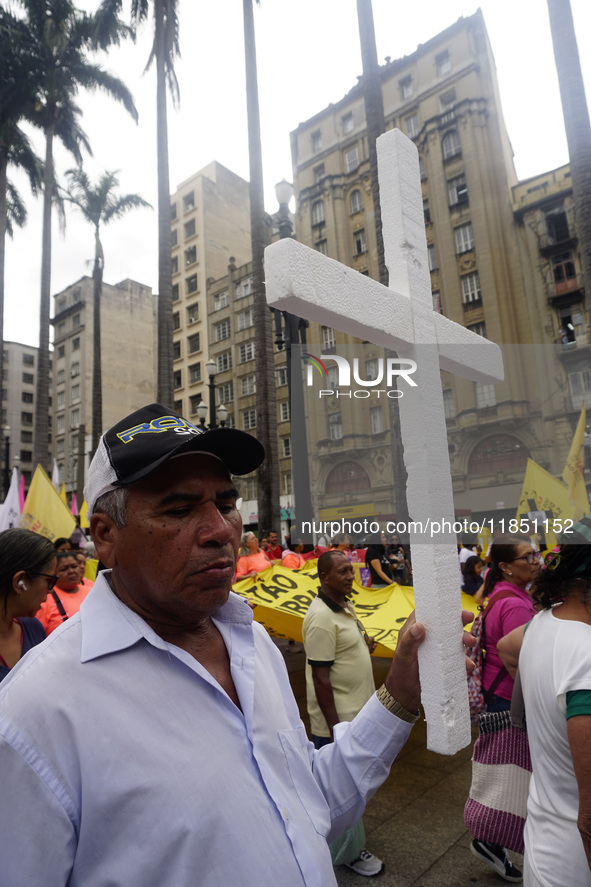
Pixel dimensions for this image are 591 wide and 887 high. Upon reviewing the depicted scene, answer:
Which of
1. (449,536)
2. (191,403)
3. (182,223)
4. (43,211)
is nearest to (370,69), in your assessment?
(449,536)

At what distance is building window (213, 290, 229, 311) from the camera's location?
43.8 m

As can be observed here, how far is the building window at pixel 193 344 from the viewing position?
4638 centimetres

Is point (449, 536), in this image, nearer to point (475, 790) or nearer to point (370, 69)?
point (475, 790)

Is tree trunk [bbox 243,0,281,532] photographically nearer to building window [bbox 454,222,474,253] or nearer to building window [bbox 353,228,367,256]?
building window [bbox 454,222,474,253]

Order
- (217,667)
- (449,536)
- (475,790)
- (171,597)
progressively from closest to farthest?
1. (171,597)
2. (217,667)
3. (449,536)
4. (475,790)

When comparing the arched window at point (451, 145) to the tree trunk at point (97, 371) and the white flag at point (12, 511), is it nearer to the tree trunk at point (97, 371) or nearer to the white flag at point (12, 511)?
the tree trunk at point (97, 371)

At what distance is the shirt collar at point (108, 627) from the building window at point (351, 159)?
37995 millimetres

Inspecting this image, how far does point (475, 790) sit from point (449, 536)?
187 cm

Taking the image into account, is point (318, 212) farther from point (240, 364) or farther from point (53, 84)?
point (53, 84)

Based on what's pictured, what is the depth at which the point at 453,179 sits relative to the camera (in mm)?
30266

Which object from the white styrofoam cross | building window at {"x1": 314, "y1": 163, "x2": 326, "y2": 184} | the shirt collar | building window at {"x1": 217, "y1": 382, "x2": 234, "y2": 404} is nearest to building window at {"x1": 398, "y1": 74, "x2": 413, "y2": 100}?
building window at {"x1": 314, "y1": 163, "x2": 326, "y2": 184}

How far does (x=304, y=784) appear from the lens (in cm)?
136

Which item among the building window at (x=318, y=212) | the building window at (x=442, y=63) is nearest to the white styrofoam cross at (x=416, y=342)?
the building window at (x=318, y=212)

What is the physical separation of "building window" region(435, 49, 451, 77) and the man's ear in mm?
38311
